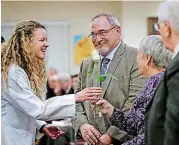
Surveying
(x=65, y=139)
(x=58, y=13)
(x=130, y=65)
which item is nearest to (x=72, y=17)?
(x=58, y=13)

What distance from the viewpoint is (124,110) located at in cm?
255

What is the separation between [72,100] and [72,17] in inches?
235

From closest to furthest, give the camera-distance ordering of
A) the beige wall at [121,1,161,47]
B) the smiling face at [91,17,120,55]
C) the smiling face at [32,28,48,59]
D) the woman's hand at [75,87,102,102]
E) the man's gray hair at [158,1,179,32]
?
the man's gray hair at [158,1,179,32] → the woman's hand at [75,87,102,102] → the smiling face at [32,28,48,59] → the smiling face at [91,17,120,55] → the beige wall at [121,1,161,47]

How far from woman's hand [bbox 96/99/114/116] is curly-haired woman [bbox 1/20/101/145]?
0.28 feet

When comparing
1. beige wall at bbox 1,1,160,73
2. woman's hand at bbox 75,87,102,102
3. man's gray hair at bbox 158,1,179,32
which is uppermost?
beige wall at bbox 1,1,160,73

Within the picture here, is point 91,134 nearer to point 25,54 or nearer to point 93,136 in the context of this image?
point 93,136

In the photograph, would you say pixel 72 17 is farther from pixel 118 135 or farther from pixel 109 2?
pixel 118 135

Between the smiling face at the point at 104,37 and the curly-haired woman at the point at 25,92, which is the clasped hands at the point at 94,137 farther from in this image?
the smiling face at the point at 104,37

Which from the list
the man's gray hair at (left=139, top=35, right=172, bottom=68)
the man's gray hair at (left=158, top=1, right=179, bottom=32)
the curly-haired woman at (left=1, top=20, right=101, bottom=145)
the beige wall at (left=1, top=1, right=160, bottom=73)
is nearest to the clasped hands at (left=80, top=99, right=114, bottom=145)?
the curly-haired woman at (left=1, top=20, right=101, bottom=145)

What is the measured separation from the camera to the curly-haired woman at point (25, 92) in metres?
2.36

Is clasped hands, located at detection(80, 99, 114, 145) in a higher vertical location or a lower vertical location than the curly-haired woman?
lower

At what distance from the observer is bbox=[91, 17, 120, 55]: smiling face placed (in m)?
2.68

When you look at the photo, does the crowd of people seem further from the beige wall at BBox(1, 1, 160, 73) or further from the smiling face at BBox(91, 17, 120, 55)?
the beige wall at BBox(1, 1, 160, 73)

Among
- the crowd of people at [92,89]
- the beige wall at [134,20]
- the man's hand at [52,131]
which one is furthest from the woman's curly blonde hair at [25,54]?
the beige wall at [134,20]
